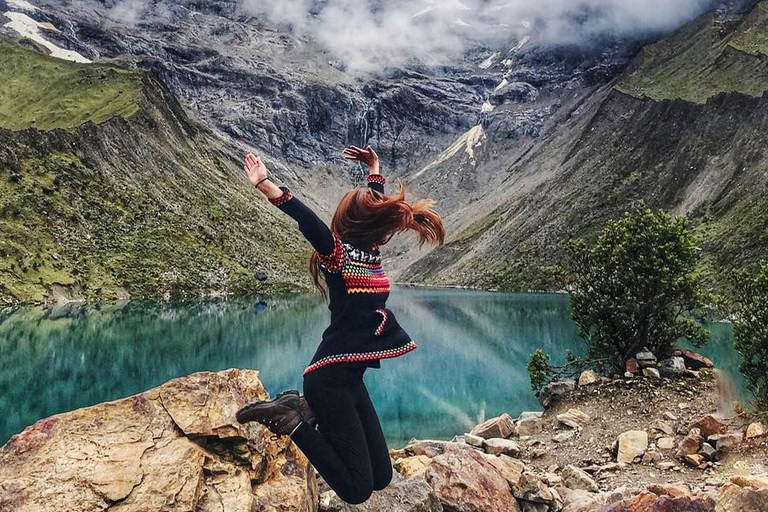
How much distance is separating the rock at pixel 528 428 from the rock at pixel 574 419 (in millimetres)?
877

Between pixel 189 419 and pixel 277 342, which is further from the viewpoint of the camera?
pixel 277 342

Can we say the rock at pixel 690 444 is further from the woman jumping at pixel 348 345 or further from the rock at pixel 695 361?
the woman jumping at pixel 348 345

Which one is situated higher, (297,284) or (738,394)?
(738,394)

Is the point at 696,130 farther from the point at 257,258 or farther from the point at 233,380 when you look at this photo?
the point at 233,380

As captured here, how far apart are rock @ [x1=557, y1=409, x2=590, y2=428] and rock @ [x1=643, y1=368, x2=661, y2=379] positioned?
10.8ft

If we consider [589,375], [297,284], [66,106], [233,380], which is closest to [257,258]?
[297,284]

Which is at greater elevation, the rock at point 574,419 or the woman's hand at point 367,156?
the woman's hand at point 367,156

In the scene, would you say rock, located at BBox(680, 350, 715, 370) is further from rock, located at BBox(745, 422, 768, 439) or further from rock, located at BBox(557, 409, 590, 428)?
rock, located at BBox(745, 422, 768, 439)

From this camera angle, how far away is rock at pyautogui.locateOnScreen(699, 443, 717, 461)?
1212 cm

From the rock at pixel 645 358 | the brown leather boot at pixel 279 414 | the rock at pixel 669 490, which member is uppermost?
the brown leather boot at pixel 279 414

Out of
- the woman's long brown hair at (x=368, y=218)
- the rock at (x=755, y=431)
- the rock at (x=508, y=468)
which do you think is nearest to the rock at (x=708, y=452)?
the rock at (x=755, y=431)

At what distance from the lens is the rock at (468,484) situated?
8.41 metres

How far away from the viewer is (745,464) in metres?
10.9

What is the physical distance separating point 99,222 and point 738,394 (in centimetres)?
12162
